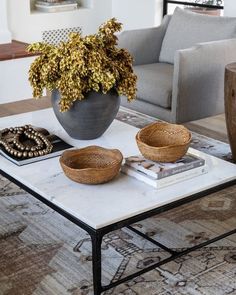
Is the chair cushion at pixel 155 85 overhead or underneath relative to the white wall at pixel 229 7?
underneath

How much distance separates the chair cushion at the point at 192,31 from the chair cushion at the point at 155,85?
0.27 meters

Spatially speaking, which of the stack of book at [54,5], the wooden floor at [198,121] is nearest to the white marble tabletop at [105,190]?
the wooden floor at [198,121]

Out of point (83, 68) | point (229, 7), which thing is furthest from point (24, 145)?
point (229, 7)

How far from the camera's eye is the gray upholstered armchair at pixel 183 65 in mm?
3555

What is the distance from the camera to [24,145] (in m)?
2.45

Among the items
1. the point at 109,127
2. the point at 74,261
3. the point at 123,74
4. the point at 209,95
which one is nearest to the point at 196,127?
the point at 209,95

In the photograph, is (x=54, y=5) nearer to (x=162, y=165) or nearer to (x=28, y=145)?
(x=28, y=145)

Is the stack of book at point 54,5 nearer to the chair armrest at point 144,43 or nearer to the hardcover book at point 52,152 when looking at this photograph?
the chair armrest at point 144,43

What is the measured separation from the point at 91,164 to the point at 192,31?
6.86ft

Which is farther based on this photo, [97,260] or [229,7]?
[229,7]

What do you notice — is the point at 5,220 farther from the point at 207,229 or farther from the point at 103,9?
the point at 103,9

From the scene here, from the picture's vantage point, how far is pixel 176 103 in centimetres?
355

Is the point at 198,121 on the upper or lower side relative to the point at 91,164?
lower

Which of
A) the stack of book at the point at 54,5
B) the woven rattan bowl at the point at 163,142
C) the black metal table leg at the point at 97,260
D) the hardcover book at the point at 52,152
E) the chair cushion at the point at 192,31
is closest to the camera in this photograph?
the black metal table leg at the point at 97,260
